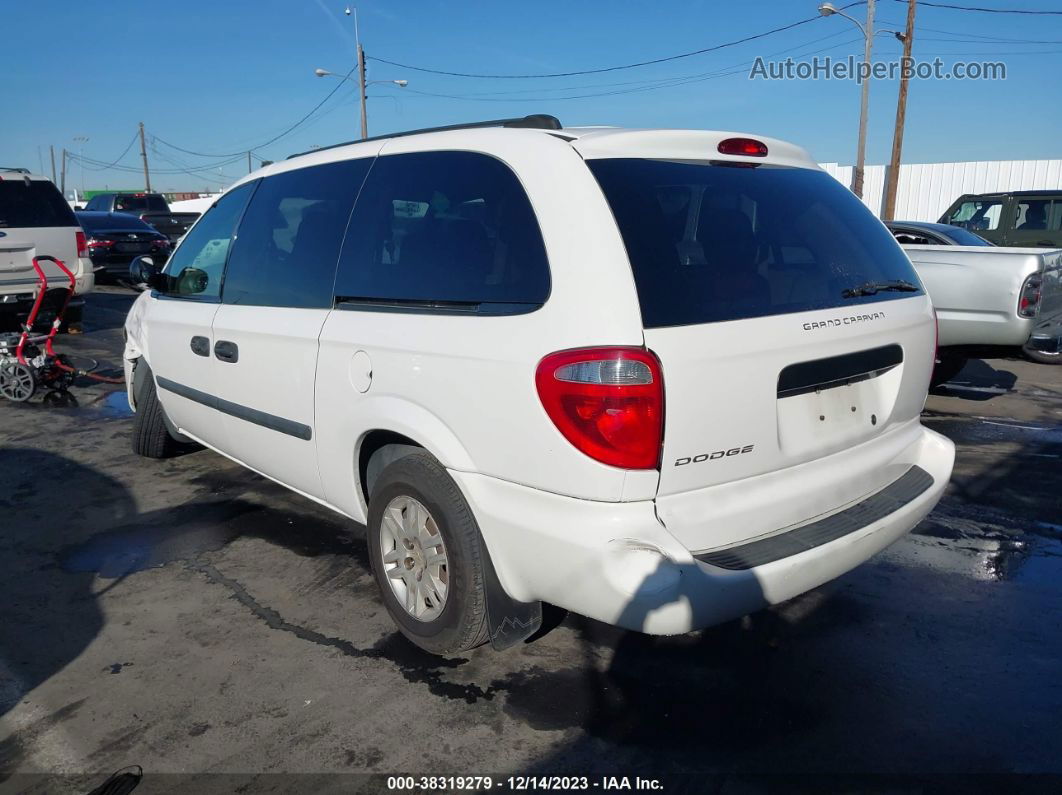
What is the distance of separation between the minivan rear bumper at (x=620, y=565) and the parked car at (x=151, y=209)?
73.4 ft

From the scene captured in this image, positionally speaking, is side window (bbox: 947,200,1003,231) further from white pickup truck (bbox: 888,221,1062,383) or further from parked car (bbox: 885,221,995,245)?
white pickup truck (bbox: 888,221,1062,383)

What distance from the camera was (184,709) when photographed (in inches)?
109

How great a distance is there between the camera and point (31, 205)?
9.55 meters

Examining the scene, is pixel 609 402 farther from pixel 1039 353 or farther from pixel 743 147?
pixel 1039 353

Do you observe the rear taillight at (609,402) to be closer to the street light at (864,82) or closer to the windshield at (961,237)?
the windshield at (961,237)

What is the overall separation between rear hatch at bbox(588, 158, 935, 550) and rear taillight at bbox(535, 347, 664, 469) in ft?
0.17

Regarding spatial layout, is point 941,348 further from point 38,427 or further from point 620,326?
point 38,427

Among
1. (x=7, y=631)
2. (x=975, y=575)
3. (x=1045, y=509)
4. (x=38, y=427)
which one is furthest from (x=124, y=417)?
(x=1045, y=509)

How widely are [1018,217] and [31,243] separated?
13.9 metres

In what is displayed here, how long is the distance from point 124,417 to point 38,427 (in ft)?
2.04

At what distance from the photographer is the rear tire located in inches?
206

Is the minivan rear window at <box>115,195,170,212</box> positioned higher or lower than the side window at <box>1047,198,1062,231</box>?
higher

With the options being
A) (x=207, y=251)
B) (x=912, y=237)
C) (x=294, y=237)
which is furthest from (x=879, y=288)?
(x=912, y=237)

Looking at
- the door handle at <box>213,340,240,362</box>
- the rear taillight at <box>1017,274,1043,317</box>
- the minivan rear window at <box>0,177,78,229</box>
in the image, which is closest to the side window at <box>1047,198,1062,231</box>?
the rear taillight at <box>1017,274,1043,317</box>
